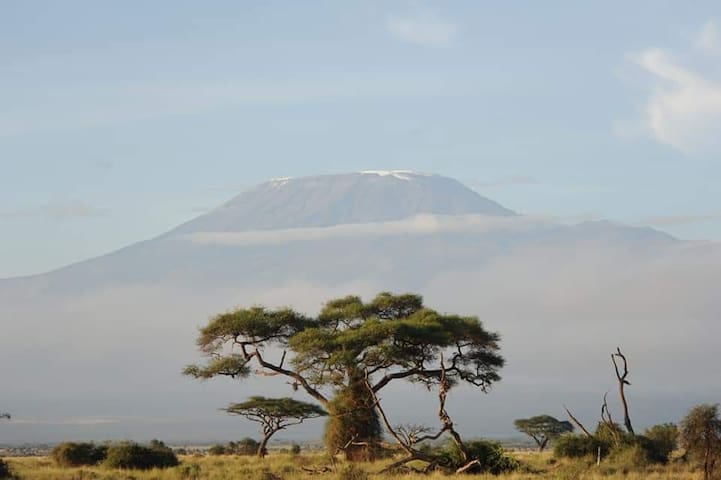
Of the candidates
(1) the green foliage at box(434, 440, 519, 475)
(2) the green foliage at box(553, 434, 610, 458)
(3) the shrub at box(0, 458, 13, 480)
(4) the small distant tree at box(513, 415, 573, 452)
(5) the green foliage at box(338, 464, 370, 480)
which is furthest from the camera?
(4) the small distant tree at box(513, 415, 573, 452)

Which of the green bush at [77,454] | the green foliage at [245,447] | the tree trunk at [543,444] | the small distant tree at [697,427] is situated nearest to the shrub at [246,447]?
the green foliage at [245,447]

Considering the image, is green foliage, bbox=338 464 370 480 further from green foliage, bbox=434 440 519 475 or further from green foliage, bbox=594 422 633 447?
green foliage, bbox=594 422 633 447

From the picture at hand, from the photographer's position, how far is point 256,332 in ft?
162

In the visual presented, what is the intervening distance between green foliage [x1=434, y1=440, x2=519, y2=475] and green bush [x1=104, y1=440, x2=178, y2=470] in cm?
1046

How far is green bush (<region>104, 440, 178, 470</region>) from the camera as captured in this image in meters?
41.2

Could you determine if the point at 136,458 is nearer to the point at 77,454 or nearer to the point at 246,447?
the point at 77,454

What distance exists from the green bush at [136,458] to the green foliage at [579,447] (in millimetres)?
13712

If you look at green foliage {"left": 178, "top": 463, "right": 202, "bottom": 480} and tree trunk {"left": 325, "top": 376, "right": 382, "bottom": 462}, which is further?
tree trunk {"left": 325, "top": 376, "right": 382, "bottom": 462}

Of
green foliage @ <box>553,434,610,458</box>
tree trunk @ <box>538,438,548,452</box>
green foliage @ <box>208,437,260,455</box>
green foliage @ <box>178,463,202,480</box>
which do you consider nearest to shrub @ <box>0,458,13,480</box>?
green foliage @ <box>178,463,202,480</box>

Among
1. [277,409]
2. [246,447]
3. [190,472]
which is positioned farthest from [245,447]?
[190,472]

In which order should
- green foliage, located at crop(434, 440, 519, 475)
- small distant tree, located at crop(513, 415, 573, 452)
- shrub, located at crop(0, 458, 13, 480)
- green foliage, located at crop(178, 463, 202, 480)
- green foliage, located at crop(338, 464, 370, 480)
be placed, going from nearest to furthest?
green foliage, located at crop(338, 464, 370, 480) < shrub, located at crop(0, 458, 13, 480) < green foliage, located at crop(178, 463, 202, 480) < green foliage, located at crop(434, 440, 519, 475) < small distant tree, located at crop(513, 415, 573, 452)

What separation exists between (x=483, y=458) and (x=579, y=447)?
707cm

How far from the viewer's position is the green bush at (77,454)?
43.7 m

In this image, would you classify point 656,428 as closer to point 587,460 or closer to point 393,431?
point 587,460
